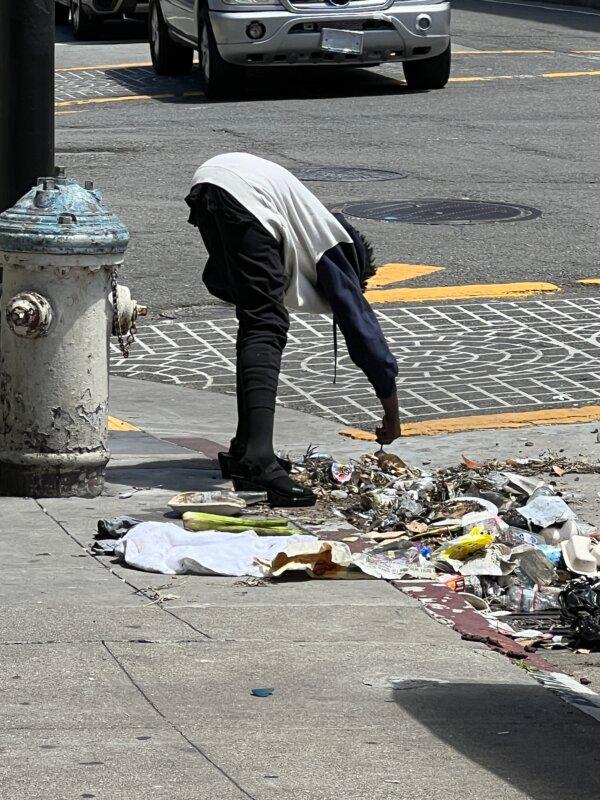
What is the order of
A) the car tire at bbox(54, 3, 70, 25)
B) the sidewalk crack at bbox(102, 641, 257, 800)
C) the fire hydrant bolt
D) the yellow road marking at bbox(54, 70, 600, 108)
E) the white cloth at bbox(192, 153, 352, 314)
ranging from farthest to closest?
the car tire at bbox(54, 3, 70, 25) → the yellow road marking at bbox(54, 70, 600, 108) → the white cloth at bbox(192, 153, 352, 314) → the fire hydrant bolt → the sidewalk crack at bbox(102, 641, 257, 800)

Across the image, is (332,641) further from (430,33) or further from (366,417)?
(430,33)

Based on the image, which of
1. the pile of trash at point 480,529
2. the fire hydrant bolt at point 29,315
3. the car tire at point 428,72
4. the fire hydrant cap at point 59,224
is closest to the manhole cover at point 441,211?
the pile of trash at point 480,529

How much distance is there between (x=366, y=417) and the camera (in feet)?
25.3

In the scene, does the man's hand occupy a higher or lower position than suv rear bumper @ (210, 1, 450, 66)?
lower

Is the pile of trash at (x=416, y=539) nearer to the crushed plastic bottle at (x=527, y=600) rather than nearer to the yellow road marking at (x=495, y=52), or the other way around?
the crushed plastic bottle at (x=527, y=600)

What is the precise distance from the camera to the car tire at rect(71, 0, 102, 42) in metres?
22.9

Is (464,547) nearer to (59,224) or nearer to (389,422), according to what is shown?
(389,422)

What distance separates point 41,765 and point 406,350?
5290 millimetres

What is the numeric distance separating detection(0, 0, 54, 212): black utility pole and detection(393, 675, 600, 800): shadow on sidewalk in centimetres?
289

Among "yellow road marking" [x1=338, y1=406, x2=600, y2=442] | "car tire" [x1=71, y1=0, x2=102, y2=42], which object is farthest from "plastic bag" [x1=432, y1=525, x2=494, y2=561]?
"car tire" [x1=71, y1=0, x2=102, y2=42]

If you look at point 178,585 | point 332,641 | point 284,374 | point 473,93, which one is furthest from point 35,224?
point 473,93

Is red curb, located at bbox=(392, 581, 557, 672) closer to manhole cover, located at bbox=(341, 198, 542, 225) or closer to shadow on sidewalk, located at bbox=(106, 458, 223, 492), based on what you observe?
shadow on sidewalk, located at bbox=(106, 458, 223, 492)

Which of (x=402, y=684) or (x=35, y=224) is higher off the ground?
(x=35, y=224)

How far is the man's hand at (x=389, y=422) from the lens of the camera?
6.34 m
